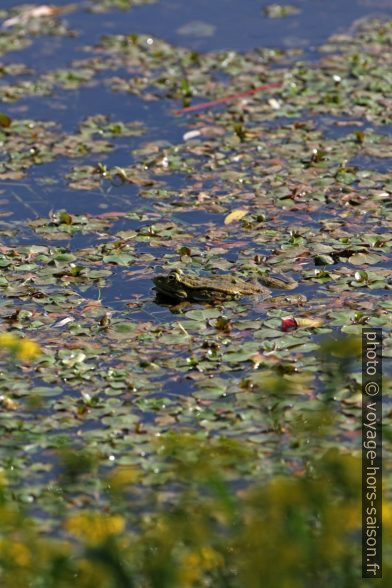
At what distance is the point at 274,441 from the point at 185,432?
360 mm

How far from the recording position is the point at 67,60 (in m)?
10.5

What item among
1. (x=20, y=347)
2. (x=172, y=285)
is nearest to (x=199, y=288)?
(x=172, y=285)

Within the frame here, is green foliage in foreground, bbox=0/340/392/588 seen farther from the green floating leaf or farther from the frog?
the green floating leaf

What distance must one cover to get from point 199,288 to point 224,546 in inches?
112

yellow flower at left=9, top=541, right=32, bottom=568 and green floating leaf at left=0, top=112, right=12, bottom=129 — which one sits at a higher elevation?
yellow flower at left=9, top=541, right=32, bottom=568

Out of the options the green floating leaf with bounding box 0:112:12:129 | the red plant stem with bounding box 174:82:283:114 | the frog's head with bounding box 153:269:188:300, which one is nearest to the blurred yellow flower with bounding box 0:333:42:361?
the frog's head with bounding box 153:269:188:300

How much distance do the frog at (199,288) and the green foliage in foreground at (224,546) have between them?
2485mm

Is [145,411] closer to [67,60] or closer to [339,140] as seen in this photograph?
[339,140]

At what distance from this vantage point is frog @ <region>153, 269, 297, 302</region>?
6.48 meters

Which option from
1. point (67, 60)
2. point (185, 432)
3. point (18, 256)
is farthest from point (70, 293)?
point (67, 60)

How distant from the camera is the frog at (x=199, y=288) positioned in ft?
21.2

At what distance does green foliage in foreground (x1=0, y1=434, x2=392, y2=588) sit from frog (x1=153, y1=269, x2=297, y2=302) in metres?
2.49

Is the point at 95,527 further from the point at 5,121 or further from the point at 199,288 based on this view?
the point at 5,121

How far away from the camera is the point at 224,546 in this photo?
3725 mm
